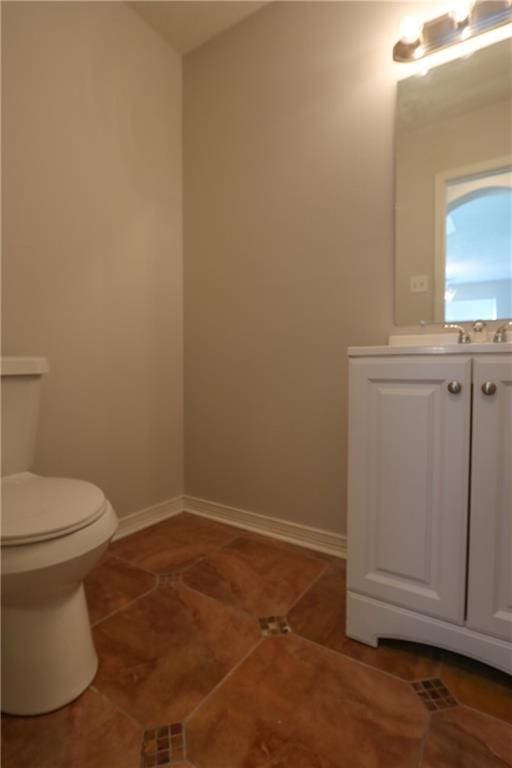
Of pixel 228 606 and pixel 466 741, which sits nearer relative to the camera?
pixel 466 741

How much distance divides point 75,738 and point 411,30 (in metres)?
2.22

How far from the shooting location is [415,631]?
1.00 m

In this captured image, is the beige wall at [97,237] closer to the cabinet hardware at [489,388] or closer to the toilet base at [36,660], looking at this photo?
the toilet base at [36,660]

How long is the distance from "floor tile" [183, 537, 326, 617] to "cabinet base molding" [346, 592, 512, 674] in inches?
9.7

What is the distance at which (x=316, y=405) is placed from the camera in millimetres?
1609

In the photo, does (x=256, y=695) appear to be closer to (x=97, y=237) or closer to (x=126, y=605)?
(x=126, y=605)

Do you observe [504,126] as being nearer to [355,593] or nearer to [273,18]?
[273,18]

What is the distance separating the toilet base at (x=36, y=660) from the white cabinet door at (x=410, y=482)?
2.44ft

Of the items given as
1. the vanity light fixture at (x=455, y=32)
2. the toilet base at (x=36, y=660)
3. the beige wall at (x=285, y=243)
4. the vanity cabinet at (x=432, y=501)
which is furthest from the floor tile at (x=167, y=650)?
the vanity light fixture at (x=455, y=32)

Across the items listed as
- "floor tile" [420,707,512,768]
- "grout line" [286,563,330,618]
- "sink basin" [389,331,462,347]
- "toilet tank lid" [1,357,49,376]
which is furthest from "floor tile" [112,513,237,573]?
"sink basin" [389,331,462,347]

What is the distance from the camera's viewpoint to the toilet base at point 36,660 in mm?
857

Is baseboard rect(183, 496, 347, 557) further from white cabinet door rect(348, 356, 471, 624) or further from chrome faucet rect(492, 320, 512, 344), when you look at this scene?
chrome faucet rect(492, 320, 512, 344)

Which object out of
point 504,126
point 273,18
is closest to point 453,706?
point 504,126

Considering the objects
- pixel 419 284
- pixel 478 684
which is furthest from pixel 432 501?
pixel 419 284
